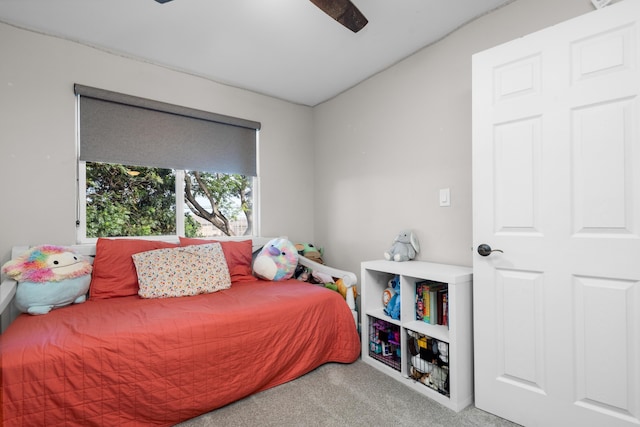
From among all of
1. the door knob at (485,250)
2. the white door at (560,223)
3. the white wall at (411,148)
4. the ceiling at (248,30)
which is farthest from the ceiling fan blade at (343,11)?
the door knob at (485,250)

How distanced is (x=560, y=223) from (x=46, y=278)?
2681mm

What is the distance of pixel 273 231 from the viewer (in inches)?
123

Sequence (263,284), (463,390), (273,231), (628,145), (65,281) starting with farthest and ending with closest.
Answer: (273,231), (263,284), (65,281), (463,390), (628,145)

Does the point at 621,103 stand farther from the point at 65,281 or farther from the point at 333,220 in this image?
the point at 65,281

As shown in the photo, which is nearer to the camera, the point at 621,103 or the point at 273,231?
the point at 621,103

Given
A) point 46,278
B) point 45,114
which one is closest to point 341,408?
point 46,278

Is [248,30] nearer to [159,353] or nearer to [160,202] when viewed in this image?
[160,202]

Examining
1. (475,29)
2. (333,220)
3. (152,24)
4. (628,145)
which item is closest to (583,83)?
(628,145)

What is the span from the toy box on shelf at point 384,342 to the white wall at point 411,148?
0.57 meters

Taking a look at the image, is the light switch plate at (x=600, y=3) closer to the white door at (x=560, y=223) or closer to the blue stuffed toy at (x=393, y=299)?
the white door at (x=560, y=223)

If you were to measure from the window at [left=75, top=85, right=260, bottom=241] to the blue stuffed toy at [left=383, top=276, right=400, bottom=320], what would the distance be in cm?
147

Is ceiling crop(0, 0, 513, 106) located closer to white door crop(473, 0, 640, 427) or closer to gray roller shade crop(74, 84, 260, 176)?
gray roller shade crop(74, 84, 260, 176)

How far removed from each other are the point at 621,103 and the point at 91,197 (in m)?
3.19

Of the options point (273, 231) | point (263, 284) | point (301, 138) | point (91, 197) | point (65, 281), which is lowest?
point (263, 284)
